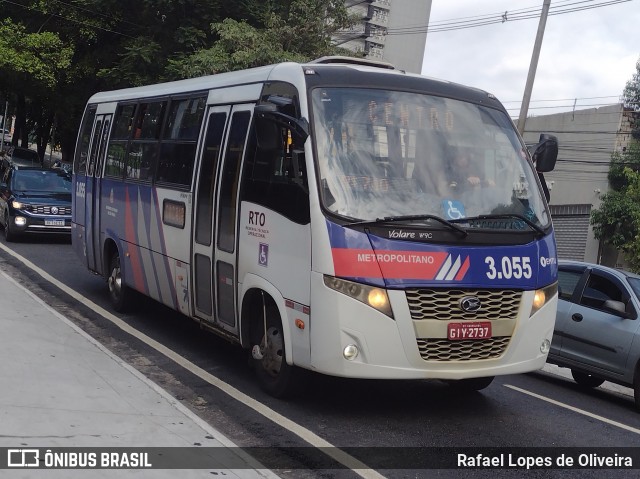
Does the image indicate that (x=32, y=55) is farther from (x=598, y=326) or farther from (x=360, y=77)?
(x=360, y=77)

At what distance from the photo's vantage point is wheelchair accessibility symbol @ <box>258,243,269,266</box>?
7.42 meters

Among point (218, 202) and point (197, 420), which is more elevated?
point (218, 202)

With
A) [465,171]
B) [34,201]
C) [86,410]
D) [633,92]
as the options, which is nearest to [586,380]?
[465,171]

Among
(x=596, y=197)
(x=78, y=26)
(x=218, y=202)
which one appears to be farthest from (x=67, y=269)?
(x=596, y=197)

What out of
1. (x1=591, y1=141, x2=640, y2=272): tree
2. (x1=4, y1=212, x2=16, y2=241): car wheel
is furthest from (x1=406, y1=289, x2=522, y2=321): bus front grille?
(x1=591, y1=141, x2=640, y2=272): tree

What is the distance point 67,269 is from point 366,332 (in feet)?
33.5

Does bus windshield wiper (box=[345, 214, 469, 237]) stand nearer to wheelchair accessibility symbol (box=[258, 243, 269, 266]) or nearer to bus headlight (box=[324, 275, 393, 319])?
bus headlight (box=[324, 275, 393, 319])

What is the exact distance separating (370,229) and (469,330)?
3.86 feet

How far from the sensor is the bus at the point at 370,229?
21.7 feet

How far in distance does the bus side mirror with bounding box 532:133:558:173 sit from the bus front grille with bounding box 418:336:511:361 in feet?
6.31

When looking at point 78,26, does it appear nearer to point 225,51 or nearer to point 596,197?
point 225,51

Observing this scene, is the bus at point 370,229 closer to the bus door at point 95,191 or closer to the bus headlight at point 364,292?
the bus headlight at point 364,292

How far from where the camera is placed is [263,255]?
7488 millimetres

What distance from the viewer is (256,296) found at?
7801mm
